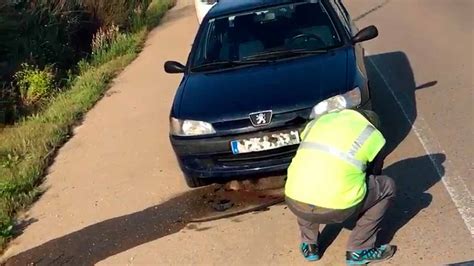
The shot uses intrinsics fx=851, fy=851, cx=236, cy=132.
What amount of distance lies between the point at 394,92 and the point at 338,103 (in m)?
3.23

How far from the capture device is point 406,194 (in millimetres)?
6633

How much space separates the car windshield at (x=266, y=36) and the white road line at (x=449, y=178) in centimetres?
126

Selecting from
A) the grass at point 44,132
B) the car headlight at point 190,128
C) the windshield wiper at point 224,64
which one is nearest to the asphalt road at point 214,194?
the grass at point 44,132

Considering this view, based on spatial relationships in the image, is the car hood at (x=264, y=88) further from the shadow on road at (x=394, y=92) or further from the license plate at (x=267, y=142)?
the shadow on road at (x=394, y=92)

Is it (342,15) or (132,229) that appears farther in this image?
(342,15)

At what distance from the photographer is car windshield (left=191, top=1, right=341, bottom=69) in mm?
7791

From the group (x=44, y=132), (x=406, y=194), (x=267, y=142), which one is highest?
(x=267, y=142)

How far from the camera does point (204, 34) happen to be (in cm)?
845

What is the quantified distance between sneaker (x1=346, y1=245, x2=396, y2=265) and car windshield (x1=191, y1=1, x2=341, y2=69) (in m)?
2.53

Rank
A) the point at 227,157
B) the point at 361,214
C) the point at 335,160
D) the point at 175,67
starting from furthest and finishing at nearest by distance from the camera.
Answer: the point at 175,67 < the point at 227,157 < the point at 361,214 < the point at 335,160

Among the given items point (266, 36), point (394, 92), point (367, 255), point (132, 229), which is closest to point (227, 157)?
point (132, 229)

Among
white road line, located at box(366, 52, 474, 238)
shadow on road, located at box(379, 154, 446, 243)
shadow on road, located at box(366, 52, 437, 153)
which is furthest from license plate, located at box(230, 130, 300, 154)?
shadow on road, located at box(366, 52, 437, 153)

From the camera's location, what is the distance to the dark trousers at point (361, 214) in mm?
5117

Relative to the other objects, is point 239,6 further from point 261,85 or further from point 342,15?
point 261,85
